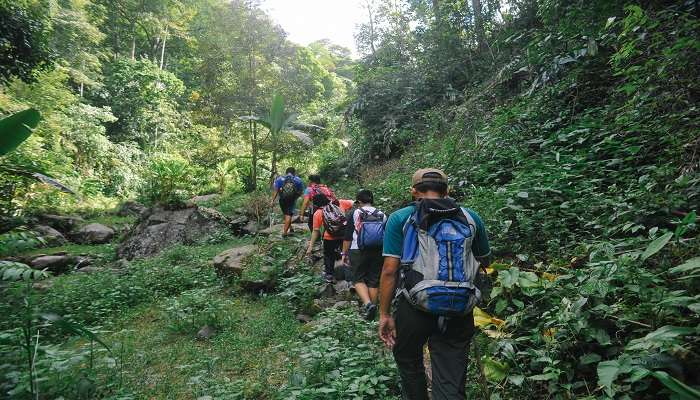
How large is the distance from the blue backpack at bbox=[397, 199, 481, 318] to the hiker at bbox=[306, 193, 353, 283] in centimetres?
343

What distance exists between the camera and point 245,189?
15.8 m

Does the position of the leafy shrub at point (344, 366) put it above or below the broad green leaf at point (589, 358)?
below

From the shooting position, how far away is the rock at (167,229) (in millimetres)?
10273

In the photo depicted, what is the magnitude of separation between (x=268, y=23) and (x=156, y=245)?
966 cm

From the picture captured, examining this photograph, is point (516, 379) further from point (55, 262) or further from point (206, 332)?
point (55, 262)

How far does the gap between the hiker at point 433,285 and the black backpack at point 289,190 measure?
579cm

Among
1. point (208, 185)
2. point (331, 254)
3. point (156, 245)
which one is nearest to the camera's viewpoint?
point (331, 254)

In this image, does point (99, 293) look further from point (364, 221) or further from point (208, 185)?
point (208, 185)

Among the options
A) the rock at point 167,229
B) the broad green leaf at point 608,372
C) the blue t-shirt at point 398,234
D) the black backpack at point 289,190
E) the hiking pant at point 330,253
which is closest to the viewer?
the broad green leaf at point 608,372

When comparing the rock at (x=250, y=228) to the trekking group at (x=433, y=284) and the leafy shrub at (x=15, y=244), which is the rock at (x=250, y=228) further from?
the trekking group at (x=433, y=284)

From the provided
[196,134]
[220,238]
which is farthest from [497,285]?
[196,134]

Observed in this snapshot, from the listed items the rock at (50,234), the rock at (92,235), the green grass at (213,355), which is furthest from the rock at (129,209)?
the green grass at (213,355)

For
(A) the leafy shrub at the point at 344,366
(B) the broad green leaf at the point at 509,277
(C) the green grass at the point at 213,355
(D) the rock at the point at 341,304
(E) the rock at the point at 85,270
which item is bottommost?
(C) the green grass at the point at 213,355

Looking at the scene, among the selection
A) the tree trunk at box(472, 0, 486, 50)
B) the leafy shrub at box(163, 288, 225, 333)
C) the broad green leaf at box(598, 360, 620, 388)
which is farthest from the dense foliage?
the broad green leaf at box(598, 360, 620, 388)
